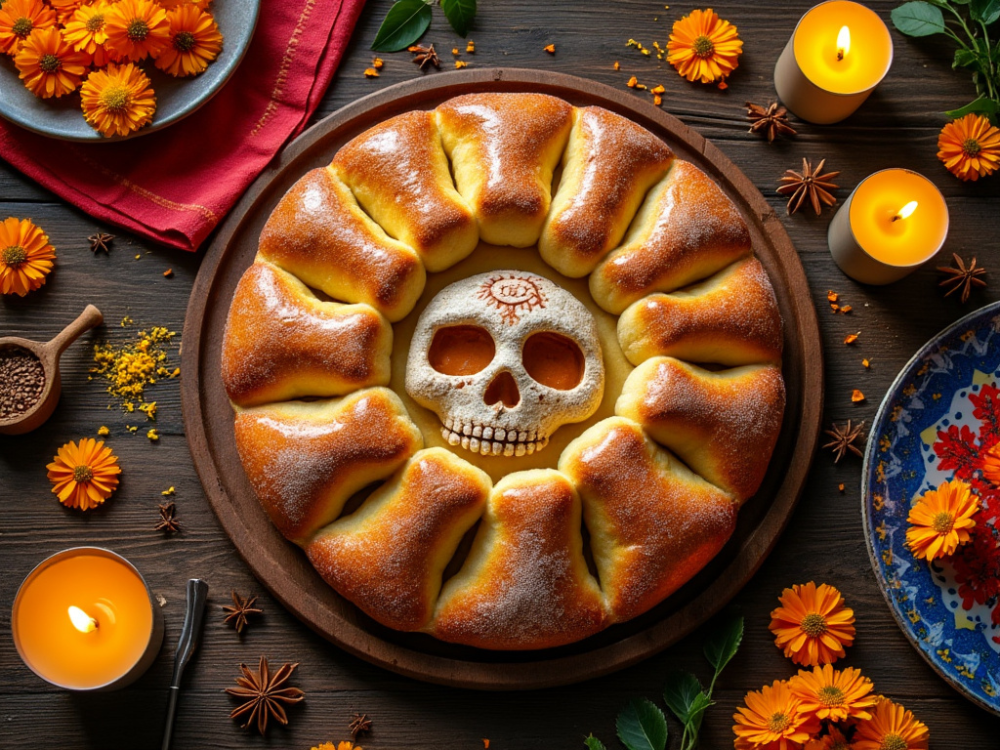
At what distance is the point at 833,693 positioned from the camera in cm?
211

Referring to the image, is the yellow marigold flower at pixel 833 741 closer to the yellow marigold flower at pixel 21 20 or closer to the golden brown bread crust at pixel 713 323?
the golden brown bread crust at pixel 713 323

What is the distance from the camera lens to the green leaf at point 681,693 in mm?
2129

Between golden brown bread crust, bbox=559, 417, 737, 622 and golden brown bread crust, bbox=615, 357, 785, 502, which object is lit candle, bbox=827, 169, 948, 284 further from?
golden brown bread crust, bbox=559, 417, 737, 622

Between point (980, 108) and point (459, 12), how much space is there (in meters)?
1.45

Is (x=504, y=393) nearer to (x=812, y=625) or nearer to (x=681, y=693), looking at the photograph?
(x=681, y=693)

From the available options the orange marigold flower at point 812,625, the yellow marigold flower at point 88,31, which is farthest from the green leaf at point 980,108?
the yellow marigold flower at point 88,31

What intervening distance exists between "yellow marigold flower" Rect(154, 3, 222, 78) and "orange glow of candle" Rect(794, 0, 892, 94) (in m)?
1.56

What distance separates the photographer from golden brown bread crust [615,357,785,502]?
2.02 m

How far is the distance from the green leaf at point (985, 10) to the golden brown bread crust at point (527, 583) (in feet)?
5.77

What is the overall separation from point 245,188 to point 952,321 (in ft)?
6.38

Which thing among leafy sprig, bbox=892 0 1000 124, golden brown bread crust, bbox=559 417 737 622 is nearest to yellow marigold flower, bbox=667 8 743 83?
leafy sprig, bbox=892 0 1000 124

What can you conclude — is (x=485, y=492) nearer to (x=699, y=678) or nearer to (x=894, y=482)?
(x=699, y=678)

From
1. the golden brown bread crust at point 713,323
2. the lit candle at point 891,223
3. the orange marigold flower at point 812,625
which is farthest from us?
the lit candle at point 891,223

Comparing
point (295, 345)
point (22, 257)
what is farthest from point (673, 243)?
point (22, 257)
